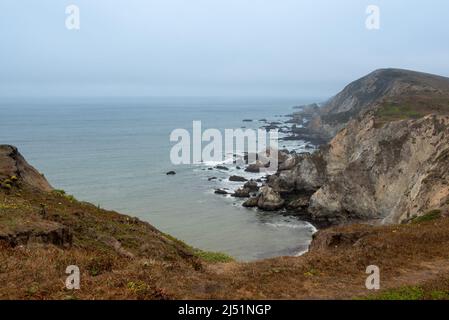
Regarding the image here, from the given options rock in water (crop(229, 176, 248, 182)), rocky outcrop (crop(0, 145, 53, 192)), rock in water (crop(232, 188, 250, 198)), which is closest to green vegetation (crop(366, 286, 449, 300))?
rocky outcrop (crop(0, 145, 53, 192))

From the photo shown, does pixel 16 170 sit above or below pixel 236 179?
above

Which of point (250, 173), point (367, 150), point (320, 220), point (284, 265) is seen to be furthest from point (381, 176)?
point (284, 265)

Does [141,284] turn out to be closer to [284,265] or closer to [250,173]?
[284,265]

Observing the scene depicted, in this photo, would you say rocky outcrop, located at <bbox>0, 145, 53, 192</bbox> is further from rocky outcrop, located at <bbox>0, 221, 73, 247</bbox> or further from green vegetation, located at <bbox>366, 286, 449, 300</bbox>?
green vegetation, located at <bbox>366, 286, 449, 300</bbox>

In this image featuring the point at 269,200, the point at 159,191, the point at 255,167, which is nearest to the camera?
the point at 269,200

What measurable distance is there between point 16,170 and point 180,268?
15.6 metres

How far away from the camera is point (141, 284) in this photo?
37.7 feet

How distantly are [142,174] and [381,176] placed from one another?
4460 cm

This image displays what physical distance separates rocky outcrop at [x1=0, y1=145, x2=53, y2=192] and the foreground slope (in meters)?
2.15

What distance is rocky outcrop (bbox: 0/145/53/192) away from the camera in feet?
78.9

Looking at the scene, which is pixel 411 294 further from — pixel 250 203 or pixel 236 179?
pixel 236 179

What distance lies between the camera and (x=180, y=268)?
1411 cm

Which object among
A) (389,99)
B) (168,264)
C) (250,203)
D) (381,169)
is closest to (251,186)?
(250,203)
